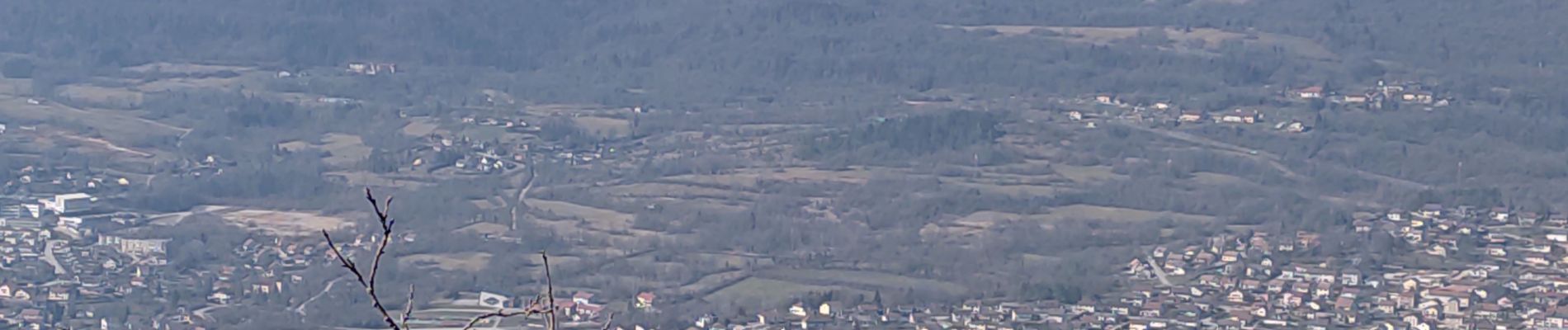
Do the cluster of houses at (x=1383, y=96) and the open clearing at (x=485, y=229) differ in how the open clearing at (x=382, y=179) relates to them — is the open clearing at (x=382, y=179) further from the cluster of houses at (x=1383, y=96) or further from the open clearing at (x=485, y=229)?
the cluster of houses at (x=1383, y=96)

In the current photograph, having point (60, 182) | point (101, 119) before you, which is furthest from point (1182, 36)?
point (60, 182)

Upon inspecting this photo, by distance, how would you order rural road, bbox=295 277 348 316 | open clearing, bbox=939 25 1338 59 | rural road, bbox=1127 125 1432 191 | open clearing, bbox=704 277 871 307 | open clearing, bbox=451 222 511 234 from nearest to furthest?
1. rural road, bbox=295 277 348 316
2. open clearing, bbox=704 277 871 307
3. open clearing, bbox=451 222 511 234
4. rural road, bbox=1127 125 1432 191
5. open clearing, bbox=939 25 1338 59

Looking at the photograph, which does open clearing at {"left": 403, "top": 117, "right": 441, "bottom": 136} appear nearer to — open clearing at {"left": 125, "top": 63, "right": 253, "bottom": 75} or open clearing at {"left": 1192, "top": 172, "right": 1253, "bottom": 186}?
open clearing at {"left": 125, "top": 63, "right": 253, "bottom": 75}

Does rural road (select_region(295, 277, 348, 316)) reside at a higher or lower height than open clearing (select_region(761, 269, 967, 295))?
lower

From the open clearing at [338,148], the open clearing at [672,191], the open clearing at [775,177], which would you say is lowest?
the open clearing at [672,191]

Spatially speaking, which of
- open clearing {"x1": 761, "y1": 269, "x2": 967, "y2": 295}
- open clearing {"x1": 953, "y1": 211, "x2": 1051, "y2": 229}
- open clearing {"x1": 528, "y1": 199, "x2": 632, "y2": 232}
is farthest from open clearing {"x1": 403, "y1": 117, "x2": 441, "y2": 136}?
open clearing {"x1": 761, "y1": 269, "x2": 967, "y2": 295}

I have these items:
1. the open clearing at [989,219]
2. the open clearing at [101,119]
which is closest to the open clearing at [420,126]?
the open clearing at [101,119]

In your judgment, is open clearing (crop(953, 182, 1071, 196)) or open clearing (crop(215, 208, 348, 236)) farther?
open clearing (crop(953, 182, 1071, 196))
